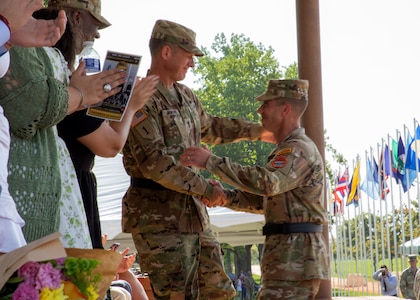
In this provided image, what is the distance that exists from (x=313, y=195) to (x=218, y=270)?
2.34 ft

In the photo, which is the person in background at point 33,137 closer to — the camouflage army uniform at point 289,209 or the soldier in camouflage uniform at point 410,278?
the camouflage army uniform at point 289,209

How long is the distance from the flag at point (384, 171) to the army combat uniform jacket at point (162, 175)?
18712 millimetres

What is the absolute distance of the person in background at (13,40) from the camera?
202 centimetres

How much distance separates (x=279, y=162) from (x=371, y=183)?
21.3 meters

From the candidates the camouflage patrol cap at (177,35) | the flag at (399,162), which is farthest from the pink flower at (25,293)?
the flag at (399,162)

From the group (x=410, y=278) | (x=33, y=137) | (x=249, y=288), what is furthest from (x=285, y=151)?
(x=249, y=288)

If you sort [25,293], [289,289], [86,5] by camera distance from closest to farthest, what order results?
[25,293], [86,5], [289,289]

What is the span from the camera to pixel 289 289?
482cm

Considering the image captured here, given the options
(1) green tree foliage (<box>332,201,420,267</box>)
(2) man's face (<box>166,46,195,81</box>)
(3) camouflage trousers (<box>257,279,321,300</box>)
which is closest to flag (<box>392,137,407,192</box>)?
(1) green tree foliage (<box>332,201,420,267</box>)

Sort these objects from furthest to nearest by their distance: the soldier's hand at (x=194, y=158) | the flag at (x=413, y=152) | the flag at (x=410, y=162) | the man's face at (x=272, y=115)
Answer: the flag at (x=410, y=162) → the flag at (x=413, y=152) → the man's face at (x=272, y=115) → the soldier's hand at (x=194, y=158)

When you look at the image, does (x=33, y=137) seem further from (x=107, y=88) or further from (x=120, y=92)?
(x=120, y=92)

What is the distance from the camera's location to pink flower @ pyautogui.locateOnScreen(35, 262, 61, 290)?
1.79 meters

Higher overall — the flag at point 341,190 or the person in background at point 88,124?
the flag at point 341,190

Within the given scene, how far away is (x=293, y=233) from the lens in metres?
4.87
